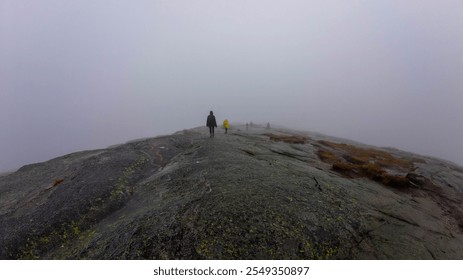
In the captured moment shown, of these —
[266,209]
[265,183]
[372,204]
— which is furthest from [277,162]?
[266,209]

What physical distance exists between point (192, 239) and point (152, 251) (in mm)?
1687

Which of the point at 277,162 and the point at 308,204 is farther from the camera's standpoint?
→ the point at 277,162

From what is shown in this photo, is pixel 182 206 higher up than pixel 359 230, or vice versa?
pixel 182 206

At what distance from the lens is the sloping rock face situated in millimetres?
10461

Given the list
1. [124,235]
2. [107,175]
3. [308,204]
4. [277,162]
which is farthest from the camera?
[277,162]

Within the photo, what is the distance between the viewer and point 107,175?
18438mm

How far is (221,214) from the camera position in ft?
38.1

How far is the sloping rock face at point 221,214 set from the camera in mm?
10461
